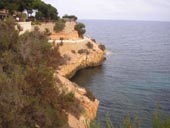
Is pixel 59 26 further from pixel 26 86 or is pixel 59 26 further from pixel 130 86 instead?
pixel 26 86

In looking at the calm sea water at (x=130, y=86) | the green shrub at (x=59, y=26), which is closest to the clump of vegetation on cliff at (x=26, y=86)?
the calm sea water at (x=130, y=86)

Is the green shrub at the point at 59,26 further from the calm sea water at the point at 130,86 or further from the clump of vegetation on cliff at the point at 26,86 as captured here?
the clump of vegetation on cliff at the point at 26,86

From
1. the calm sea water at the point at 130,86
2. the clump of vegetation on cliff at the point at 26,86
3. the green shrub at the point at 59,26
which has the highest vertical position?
the green shrub at the point at 59,26

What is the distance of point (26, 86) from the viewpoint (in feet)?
55.2

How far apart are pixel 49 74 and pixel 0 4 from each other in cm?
2825

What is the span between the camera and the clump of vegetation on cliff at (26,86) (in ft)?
47.2

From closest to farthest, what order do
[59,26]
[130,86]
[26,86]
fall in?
[26,86] < [130,86] < [59,26]

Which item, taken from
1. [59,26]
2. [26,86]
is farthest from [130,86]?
[26,86]

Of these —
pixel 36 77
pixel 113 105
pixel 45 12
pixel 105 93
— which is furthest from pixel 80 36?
pixel 36 77

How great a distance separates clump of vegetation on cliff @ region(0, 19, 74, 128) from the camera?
1438 cm

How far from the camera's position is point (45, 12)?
50031mm

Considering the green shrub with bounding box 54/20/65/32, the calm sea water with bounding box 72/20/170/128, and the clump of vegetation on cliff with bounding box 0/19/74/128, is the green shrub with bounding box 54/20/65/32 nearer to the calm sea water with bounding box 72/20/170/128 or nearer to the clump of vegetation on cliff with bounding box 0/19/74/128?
the calm sea water with bounding box 72/20/170/128

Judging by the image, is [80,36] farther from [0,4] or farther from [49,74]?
[49,74]

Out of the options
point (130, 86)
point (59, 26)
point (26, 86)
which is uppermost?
point (59, 26)
